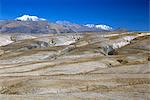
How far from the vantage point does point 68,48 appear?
12100cm

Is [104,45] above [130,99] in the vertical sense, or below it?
above

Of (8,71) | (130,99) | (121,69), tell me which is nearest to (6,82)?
(8,71)

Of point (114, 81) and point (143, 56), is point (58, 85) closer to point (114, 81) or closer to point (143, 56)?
point (114, 81)

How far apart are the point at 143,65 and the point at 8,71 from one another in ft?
90.4

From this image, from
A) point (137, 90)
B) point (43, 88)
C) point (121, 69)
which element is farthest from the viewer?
point (121, 69)

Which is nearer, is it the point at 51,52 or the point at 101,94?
the point at 101,94

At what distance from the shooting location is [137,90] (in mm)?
42500

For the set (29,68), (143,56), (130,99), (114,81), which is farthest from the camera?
(143,56)

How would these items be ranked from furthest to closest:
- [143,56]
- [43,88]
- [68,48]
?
[68,48], [143,56], [43,88]

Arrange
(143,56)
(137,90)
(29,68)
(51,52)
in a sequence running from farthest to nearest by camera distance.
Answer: (51,52) < (143,56) < (29,68) < (137,90)

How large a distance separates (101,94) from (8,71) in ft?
102

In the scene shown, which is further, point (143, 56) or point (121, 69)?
point (143, 56)

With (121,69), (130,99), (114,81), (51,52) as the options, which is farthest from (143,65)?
(51,52)

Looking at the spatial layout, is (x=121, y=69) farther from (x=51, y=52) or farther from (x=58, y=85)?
(x=51, y=52)
